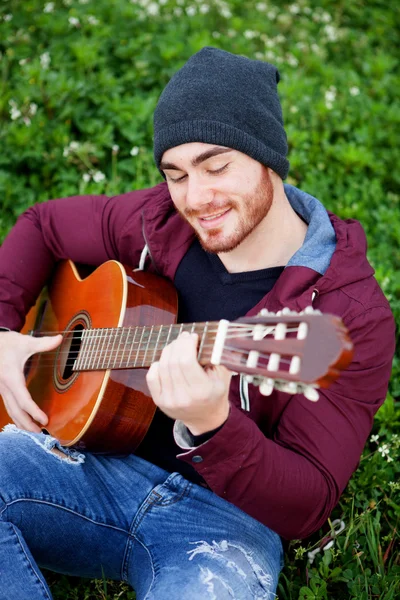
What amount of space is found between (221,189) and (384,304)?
69 cm

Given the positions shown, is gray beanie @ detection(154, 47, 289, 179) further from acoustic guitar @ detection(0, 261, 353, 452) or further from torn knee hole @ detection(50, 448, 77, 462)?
torn knee hole @ detection(50, 448, 77, 462)

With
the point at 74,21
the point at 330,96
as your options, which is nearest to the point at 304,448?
the point at 330,96

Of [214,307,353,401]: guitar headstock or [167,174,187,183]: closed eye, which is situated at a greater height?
[214,307,353,401]: guitar headstock

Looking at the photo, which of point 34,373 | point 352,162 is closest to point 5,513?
point 34,373

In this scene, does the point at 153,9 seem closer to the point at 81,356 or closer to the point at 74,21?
the point at 74,21

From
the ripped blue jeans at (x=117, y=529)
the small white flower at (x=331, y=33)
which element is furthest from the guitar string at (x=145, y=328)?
the small white flower at (x=331, y=33)

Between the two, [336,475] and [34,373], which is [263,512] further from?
[34,373]

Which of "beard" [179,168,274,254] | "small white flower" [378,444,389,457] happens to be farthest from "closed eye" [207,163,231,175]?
"small white flower" [378,444,389,457]

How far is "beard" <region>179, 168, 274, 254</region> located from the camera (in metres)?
2.37

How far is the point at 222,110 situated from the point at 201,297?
722mm

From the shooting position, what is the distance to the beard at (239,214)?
237 centimetres

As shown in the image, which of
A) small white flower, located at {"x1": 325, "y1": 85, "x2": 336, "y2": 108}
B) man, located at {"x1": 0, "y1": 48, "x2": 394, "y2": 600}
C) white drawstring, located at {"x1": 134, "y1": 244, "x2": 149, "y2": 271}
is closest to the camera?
man, located at {"x1": 0, "y1": 48, "x2": 394, "y2": 600}

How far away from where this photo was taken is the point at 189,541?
2.21 m

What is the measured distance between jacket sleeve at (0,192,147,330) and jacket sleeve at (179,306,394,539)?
1.12m
